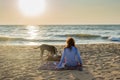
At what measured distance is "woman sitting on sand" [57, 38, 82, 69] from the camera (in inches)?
295

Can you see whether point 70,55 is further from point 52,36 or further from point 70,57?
point 52,36

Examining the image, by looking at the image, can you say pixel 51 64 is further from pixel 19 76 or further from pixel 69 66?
pixel 19 76

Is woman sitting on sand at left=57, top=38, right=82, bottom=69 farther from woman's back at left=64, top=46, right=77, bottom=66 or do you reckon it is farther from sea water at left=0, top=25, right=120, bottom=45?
sea water at left=0, top=25, right=120, bottom=45

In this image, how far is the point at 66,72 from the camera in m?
7.29

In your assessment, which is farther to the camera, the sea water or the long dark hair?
the sea water

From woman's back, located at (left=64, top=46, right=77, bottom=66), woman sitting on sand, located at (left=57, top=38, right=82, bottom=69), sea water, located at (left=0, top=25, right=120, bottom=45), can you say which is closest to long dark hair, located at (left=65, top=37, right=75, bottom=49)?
woman sitting on sand, located at (left=57, top=38, right=82, bottom=69)

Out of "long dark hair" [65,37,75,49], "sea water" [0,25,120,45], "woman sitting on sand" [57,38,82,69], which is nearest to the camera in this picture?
"long dark hair" [65,37,75,49]

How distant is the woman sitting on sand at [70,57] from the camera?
749 centimetres

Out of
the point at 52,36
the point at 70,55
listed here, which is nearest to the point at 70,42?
the point at 70,55

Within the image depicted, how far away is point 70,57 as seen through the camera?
757 centimetres

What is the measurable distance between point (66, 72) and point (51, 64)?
1.38 m

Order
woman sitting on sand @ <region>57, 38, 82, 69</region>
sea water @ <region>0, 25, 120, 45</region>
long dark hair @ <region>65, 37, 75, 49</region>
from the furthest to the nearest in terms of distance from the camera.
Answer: sea water @ <region>0, 25, 120, 45</region>, woman sitting on sand @ <region>57, 38, 82, 69</region>, long dark hair @ <region>65, 37, 75, 49</region>

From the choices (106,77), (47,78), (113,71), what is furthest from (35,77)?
(113,71)

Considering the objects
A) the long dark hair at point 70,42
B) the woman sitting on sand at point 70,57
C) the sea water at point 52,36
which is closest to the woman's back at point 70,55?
the woman sitting on sand at point 70,57
